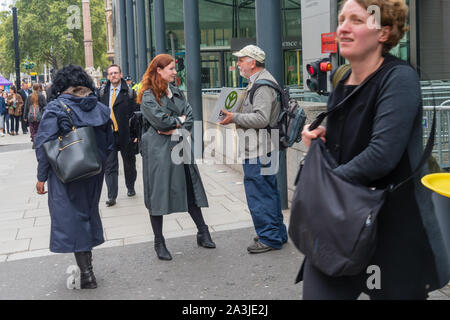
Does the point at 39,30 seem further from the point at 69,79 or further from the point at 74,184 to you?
the point at 74,184

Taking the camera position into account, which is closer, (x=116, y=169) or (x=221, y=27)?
(x=116, y=169)

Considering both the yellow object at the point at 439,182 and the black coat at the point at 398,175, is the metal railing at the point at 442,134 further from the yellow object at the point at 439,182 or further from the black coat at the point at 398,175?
the black coat at the point at 398,175

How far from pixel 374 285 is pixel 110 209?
5576mm

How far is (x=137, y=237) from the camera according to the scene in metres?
5.96

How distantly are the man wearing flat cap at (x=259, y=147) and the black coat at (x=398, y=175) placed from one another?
2.54 metres

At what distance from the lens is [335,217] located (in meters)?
2.14

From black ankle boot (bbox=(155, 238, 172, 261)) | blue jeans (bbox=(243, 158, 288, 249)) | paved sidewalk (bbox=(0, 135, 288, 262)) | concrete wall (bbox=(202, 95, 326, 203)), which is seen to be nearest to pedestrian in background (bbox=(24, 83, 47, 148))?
paved sidewalk (bbox=(0, 135, 288, 262))

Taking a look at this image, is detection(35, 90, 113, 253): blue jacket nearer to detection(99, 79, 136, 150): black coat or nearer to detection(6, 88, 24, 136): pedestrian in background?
detection(99, 79, 136, 150): black coat

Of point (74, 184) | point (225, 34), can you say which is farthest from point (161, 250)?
point (225, 34)

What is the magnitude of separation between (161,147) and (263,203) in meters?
1.01

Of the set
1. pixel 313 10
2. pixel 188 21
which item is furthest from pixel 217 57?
pixel 188 21

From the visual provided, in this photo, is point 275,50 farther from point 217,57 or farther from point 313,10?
point 217,57

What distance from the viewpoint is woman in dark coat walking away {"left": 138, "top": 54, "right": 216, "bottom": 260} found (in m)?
5.07

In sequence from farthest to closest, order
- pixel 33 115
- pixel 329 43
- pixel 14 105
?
pixel 14 105
pixel 329 43
pixel 33 115
